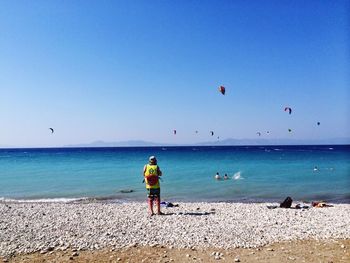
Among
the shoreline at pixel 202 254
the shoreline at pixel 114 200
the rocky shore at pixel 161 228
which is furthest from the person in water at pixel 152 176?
the shoreline at pixel 114 200

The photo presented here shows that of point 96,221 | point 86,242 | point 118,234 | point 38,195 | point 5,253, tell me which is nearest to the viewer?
point 5,253

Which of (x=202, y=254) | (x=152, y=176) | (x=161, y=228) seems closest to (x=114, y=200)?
(x=152, y=176)

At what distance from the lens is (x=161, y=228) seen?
11.5 meters

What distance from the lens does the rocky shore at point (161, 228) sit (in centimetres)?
979

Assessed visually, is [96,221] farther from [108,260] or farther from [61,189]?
[61,189]

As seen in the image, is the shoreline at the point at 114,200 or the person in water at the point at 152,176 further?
the shoreline at the point at 114,200

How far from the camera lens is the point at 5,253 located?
912 centimetres

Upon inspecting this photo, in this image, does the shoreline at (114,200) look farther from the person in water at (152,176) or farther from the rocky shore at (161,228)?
the person in water at (152,176)

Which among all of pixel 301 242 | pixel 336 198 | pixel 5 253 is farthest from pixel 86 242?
pixel 336 198

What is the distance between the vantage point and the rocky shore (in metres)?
9.79

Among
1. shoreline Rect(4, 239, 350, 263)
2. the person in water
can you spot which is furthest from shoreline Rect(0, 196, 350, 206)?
shoreline Rect(4, 239, 350, 263)

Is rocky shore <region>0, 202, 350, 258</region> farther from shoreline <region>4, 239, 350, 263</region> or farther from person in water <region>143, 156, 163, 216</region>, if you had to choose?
person in water <region>143, 156, 163, 216</region>

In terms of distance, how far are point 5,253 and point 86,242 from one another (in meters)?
2.05

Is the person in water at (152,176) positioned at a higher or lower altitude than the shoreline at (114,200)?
higher
